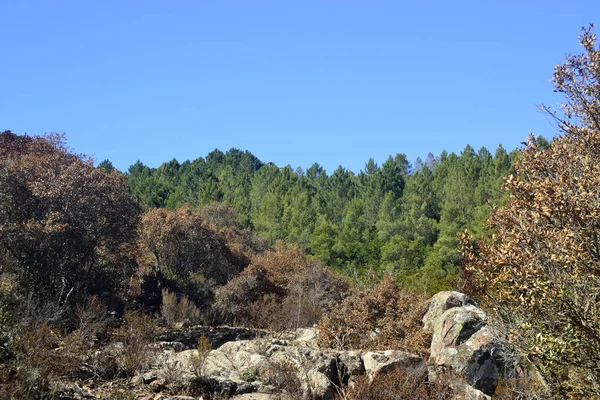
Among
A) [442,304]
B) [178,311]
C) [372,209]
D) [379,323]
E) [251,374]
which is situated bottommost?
[251,374]

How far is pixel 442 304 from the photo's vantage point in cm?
1238

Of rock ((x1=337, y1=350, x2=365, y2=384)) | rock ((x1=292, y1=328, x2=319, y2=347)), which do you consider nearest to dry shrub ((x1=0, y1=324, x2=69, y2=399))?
rock ((x1=337, y1=350, x2=365, y2=384))

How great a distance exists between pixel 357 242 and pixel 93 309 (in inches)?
1102

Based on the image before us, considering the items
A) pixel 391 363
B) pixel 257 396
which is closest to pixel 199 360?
pixel 257 396

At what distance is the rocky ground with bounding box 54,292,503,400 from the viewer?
28.6 feet

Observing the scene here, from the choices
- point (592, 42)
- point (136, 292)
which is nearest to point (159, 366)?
point (592, 42)

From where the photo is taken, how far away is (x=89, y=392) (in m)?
8.57

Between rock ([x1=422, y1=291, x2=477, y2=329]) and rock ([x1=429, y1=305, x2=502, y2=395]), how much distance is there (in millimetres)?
730

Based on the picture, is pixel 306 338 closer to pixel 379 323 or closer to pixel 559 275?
pixel 379 323

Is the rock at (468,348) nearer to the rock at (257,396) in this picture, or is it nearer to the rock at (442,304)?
the rock at (442,304)

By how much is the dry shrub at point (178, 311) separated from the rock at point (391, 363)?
420 inches

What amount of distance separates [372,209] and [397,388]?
135 ft

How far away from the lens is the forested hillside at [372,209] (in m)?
36.2

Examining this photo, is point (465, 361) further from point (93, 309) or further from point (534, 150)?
point (93, 309)
